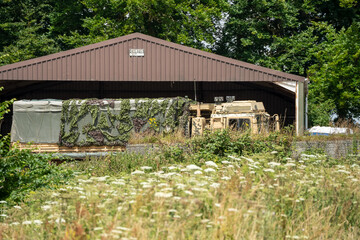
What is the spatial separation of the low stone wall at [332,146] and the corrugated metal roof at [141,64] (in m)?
7.60

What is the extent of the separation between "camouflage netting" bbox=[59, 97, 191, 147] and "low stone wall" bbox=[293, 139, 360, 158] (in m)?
6.80

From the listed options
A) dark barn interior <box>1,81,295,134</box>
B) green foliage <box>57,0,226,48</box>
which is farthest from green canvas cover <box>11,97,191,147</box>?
green foliage <box>57,0,226,48</box>

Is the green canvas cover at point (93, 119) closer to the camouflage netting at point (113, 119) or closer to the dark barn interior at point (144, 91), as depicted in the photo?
the camouflage netting at point (113, 119)

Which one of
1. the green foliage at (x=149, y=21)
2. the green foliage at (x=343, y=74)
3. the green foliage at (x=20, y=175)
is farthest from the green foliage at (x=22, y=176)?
the green foliage at (x=149, y=21)

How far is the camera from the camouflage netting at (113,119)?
61.4 ft

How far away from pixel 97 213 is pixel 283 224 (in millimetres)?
2277

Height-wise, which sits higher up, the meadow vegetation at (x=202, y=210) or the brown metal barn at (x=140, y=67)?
the brown metal barn at (x=140, y=67)

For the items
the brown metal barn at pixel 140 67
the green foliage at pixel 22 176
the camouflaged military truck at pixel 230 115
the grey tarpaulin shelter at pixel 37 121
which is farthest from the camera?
the brown metal barn at pixel 140 67

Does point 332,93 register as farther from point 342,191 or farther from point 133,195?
point 133,195

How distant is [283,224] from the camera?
5.73m

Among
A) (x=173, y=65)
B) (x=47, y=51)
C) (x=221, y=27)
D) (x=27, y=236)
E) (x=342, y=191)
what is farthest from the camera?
(x=221, y=27)

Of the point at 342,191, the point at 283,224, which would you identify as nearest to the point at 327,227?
the point at 283,224

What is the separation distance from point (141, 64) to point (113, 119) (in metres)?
3.39

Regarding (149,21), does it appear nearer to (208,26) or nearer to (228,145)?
(208,26)
